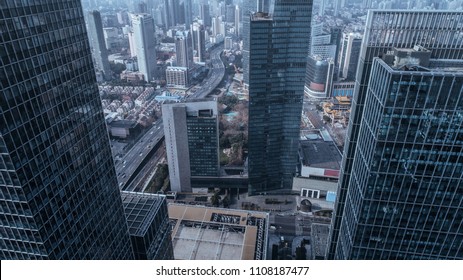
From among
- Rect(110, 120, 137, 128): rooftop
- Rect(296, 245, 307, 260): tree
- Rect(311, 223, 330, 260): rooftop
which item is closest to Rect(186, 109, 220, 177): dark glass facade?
Rect(296, 245, 307, 260): tree

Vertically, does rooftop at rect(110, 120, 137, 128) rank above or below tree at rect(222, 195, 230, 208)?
above

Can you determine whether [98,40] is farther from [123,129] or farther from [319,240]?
[319,240]

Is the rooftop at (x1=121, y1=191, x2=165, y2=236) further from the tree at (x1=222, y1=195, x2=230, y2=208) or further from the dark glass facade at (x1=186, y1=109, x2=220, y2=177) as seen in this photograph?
the tree at (x1=222, y1=195, x2=230, y2=208)

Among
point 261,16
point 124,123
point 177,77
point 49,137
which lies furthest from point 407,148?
point 177,77

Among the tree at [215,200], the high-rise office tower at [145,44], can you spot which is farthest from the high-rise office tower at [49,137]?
the high-rise office tower at [145,44]

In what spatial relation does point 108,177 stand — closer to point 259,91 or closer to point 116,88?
point 259,91

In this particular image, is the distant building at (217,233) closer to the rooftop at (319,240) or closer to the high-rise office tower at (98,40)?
the rooftop at (319,240)

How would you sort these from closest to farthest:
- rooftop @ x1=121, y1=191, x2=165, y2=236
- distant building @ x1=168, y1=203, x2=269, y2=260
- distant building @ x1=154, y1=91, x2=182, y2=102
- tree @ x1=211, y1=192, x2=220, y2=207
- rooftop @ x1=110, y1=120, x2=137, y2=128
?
rooftop @ x1=121, y1=191, x2=165, y2=236
distant building @ x1=168, y1=203, x2=269, y2=260
tree @ x1=211, y1=192, x2=220, y2=207
rooftop @ x1=110, y1=120, x2=137, y2=128
distant building @ x1=154, y1=91, x2=182, y2=102

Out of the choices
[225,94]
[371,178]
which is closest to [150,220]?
[371,178]
